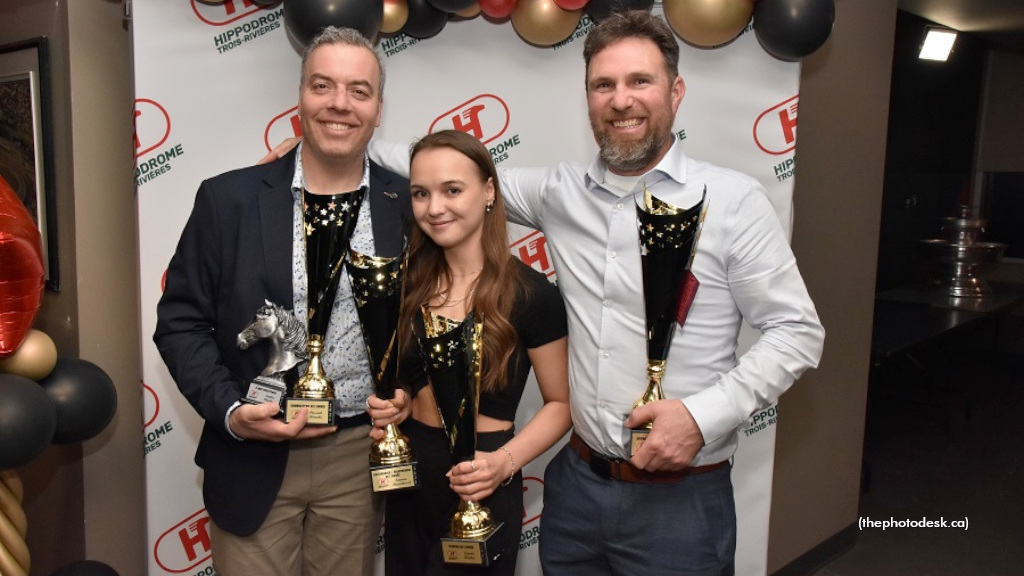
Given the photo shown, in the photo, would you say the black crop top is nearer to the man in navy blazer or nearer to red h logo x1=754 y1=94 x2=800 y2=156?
the man in navy blazer

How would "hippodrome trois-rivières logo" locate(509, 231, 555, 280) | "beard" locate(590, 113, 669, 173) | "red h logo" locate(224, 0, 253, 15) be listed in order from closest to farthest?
"beard" locate(590, 113, 669, 173), "red h logo" locate(224, 0, 253, 15), "hippodrome trois-rivières logo" locate(509, 231, 555, 280)

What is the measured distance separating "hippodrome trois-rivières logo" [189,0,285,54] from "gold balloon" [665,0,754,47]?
4.28ft

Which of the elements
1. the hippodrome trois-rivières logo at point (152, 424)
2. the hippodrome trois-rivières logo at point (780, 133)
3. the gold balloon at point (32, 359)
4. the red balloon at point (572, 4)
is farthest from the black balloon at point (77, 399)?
the hippodrome trois-rivières logo at point (780, 133)

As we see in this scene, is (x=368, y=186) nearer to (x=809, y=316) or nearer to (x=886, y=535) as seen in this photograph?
(x=809, y=316)

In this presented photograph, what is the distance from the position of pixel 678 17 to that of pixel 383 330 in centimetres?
149

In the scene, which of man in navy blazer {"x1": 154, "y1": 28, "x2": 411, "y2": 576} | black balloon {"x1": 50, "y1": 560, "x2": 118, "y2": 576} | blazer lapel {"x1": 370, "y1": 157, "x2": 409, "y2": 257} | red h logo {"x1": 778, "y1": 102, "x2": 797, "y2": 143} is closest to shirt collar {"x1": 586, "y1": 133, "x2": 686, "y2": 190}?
blazer lapel {"x1": 370, "y1": 157, "x2": 409, "y2": 257}

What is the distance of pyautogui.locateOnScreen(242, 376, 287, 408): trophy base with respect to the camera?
1708 mm

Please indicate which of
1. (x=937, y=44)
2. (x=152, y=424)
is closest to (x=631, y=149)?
(x=152, y=424)

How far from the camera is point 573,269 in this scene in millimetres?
1906

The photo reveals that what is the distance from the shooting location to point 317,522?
1.94 meters

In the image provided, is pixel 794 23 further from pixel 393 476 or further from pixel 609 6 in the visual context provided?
pixel 393 476

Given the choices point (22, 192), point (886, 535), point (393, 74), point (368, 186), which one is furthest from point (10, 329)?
point (886, 535)

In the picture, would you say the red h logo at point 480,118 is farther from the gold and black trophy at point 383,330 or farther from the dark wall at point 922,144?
the dark wall at point 922,144

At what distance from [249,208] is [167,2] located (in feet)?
3.44
